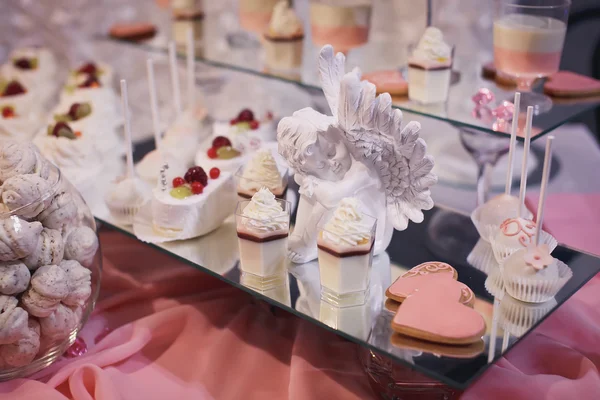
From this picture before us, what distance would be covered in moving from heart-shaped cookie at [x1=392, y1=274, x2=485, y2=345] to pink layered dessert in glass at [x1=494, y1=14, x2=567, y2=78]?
565 mm

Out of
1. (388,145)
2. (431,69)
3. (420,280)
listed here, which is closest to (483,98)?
(431,69)

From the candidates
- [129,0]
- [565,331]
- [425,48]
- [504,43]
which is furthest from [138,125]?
[565,331]

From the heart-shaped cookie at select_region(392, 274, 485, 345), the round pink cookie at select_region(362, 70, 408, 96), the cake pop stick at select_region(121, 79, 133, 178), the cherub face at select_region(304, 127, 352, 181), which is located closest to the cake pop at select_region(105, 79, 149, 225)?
the cake pop stick at select_region(121, 79, 133, 178)

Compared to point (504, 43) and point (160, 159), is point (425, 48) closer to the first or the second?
point (504, 43)

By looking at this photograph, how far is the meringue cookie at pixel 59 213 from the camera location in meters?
1.13

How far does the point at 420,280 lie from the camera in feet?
3.69

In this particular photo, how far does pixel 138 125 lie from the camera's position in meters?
2.32

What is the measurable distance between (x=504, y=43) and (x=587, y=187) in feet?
2.08

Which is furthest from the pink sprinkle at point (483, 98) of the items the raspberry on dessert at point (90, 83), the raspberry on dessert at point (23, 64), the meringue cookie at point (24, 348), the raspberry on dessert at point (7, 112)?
the raspberry on dessert at point (23, 64)

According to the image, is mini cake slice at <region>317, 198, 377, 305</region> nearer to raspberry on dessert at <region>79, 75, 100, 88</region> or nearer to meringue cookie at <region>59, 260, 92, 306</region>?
meringue cookie at <region>59, 260, 92, 306</region>

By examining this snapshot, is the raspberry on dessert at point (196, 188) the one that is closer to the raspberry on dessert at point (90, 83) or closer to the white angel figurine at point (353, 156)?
the white angel figurine at point (353, 156)

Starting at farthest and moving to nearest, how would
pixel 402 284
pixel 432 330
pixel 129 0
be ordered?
pixel 129 0 → pixel 402 284 → pixel 432 330

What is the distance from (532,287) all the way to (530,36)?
0.55 metres

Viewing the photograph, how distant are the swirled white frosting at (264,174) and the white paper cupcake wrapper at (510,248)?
16.8 inches
